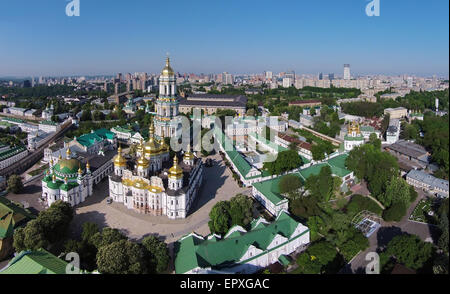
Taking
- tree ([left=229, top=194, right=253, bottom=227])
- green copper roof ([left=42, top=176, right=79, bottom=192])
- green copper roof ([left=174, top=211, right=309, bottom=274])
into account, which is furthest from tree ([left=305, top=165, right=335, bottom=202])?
green copper roof ([left=42, top=176, right=79, bottom=192])

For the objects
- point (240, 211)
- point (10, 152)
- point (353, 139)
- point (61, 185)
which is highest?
point (353, 139)

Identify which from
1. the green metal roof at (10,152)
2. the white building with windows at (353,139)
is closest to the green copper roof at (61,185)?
the green metal roof at (10,152)

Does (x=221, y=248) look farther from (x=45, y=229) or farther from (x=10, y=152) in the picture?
(x=10, y=152)

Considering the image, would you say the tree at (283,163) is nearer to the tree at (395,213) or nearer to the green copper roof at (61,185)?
the tree at (395,213)

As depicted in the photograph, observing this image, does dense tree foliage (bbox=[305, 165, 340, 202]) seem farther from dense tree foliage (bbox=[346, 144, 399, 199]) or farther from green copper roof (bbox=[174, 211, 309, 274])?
green copper roof (bbox=[174, 211, 309, 274])

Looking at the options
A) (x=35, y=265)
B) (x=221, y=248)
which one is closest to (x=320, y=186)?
(x=221, y=248)
